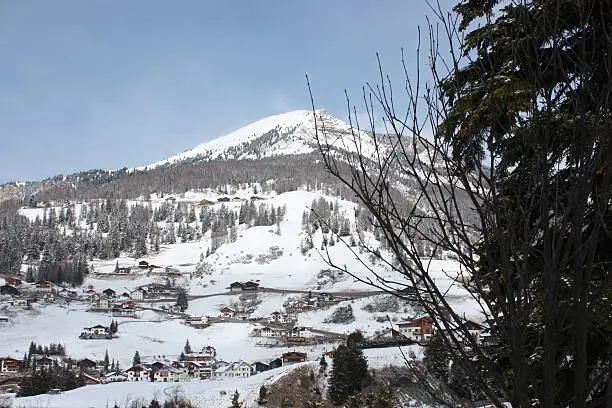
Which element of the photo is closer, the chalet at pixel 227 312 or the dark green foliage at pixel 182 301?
the chalet at pixel 227 312

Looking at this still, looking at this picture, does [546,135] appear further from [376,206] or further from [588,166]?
[376,206]

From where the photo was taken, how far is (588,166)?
4.29 ft

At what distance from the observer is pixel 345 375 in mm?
21312

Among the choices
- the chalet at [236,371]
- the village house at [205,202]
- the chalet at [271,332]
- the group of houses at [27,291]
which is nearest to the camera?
the chalet at [236,371]

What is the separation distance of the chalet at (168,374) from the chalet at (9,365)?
10.3m

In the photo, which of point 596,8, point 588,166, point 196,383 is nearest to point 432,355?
point 588,166

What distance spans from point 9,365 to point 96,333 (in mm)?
9252

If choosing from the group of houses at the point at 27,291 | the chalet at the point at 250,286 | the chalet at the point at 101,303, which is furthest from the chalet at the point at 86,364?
the chalet at the point at 250,286

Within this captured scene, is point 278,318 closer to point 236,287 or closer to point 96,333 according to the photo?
point 236,287

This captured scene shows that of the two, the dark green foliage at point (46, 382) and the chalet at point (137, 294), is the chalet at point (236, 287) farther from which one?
the dark green foliage at point (46, 382)

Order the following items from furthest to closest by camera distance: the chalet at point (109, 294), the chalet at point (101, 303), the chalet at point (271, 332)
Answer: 1. the chalet at point (109, 294)
2. the chalet at point (101, 303)
3. the chalet at point (271, 332)

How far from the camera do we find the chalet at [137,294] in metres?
63.4

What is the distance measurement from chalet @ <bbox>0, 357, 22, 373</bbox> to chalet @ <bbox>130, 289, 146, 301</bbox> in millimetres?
25595

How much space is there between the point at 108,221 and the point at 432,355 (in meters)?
105
